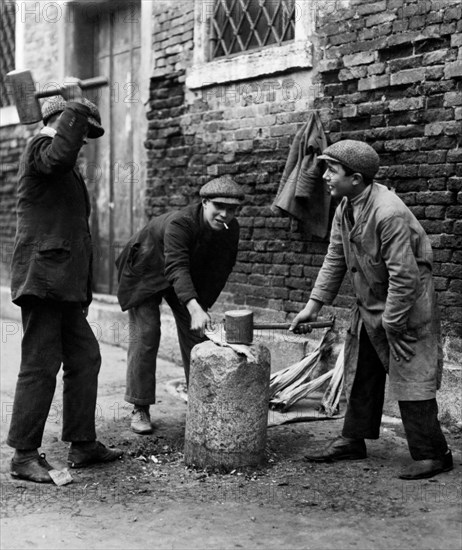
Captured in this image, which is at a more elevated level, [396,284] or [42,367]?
[396,284]

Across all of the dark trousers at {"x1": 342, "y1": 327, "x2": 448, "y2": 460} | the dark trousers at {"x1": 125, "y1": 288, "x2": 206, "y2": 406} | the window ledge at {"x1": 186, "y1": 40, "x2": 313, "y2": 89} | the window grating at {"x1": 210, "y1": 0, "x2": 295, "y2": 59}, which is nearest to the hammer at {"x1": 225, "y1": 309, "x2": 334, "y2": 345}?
the dark trousers at {"x1": 342, "y1": 327, "x2": 448, "y2": 460}

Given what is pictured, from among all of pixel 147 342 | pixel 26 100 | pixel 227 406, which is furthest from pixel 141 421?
pixel 26 100

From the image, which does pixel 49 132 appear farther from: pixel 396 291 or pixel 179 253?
pixel 396 291

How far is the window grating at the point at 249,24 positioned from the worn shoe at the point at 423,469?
12.9 ft

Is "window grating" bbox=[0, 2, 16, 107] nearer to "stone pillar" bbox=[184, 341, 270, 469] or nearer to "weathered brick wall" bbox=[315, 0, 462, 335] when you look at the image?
"weathered brick wall" bbox=[315, 0, 462, 335]

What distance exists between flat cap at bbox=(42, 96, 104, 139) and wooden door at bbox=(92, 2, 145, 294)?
3.88 m

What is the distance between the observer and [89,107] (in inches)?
182

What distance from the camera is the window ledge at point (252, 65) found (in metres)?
6.69

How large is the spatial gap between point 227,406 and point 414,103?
262 cm

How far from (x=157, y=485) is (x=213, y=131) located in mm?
3919

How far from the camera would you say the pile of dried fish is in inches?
241

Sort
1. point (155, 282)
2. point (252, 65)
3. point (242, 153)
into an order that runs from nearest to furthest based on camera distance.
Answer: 1. point (155, 282)
2. point (252, 65)
3. point (242, 153)


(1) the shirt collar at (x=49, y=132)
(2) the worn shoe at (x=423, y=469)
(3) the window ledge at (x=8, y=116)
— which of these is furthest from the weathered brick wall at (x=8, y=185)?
(2) the worn shoe at (x=423, y=469)

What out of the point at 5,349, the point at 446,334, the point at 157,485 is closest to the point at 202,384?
the point at 157,485
